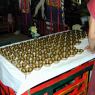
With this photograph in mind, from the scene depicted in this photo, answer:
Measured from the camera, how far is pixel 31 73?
141 cm

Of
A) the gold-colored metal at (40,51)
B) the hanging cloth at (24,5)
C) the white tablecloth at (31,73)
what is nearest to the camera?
the white tablecloth at (31,73)

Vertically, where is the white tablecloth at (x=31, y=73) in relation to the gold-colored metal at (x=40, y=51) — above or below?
below

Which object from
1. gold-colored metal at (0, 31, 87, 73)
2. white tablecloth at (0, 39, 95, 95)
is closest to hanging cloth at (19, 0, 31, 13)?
gold-colored metal at (0, 31, 87, 73)

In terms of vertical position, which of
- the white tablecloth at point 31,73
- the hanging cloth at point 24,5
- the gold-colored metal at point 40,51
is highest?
the hanging cloth at point 24,5

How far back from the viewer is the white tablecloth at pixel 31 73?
4.47ft

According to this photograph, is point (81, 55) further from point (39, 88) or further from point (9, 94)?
point (9, 94)

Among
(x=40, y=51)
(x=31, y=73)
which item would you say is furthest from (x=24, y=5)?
(x=31, y=73)

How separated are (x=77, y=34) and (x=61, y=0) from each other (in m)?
1.35

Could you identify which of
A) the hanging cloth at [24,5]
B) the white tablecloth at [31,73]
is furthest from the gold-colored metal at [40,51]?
the hanging cloth at [24,5]

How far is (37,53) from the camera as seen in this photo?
69.6 inches

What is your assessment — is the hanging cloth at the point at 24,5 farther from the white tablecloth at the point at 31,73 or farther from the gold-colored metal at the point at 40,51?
the white tablecloth at the point at 31,73

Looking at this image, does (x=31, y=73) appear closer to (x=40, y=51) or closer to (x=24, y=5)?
(x=40, y=51)

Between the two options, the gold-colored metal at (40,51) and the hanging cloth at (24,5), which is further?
the hanging cloth at (24,5)

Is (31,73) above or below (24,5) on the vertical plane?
below
